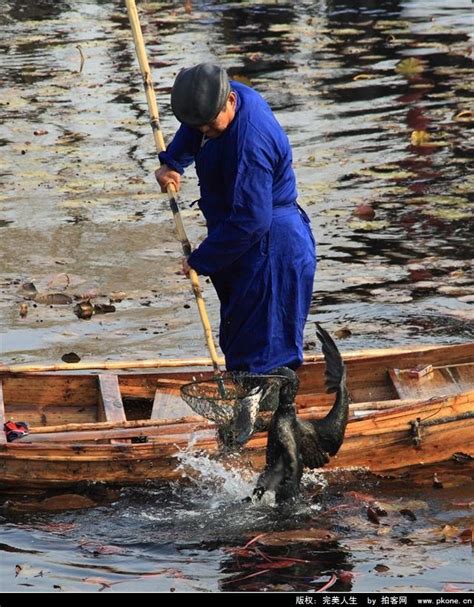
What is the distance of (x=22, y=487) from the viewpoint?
6641mm

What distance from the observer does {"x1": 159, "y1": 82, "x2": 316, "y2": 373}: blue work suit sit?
5.70 meters

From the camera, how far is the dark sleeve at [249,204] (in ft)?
18.6

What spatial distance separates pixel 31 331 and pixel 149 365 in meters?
1.88

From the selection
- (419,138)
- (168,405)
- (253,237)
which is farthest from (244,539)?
(419,138)

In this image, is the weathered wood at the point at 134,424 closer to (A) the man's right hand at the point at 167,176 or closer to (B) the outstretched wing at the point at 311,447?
(B) the outstretched wing at the point at 311,447

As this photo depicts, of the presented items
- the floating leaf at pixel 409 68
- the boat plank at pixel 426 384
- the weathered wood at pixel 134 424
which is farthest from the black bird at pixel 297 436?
the floating leaf at pixel 409 68

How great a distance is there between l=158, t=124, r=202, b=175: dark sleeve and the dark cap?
44 cm

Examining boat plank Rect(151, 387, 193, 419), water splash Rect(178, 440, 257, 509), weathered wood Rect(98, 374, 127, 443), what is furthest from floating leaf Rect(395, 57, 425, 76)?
water splash Rect(178, 440, 257, 509)

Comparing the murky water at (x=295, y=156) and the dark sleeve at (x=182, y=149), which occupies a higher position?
the dark sleeve at (x=182, y=149)

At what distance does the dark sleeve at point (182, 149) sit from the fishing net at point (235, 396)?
1027mm

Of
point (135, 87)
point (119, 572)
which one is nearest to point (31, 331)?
point (119, 572)

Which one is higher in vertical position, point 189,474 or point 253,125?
point 253,125

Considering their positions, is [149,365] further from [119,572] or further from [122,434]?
[119,572]

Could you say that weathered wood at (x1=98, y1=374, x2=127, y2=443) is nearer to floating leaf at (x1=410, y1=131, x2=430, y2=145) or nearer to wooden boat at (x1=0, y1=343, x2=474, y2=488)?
wooden boat at (x1=0, y1=343, x2=474, y2=488)
